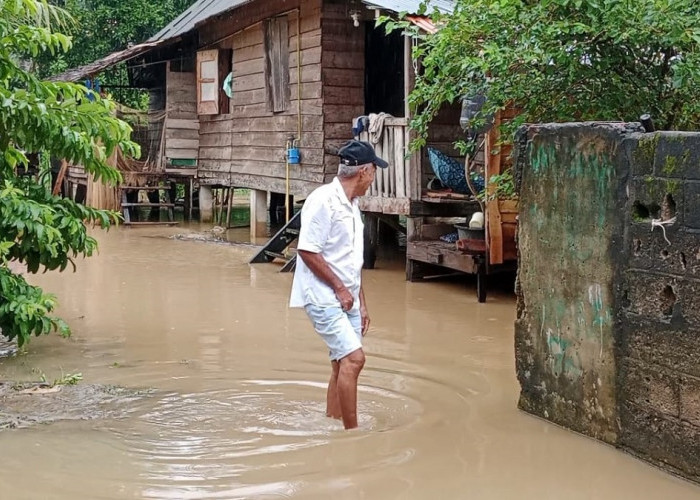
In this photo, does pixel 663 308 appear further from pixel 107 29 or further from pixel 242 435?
pixel 107 29

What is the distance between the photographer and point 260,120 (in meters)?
16.3

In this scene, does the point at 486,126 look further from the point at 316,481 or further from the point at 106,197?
the point at 106,197

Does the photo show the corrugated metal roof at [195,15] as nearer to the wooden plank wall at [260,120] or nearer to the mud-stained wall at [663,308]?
the wooden plank wall at [260,120]

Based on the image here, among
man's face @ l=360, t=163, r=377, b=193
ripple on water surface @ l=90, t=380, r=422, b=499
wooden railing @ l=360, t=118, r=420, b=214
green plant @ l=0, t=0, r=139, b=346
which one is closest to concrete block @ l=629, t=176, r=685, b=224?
man's face @ l=360, t=163, r=377, b=193

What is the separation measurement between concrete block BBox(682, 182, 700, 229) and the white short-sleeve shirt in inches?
68.6

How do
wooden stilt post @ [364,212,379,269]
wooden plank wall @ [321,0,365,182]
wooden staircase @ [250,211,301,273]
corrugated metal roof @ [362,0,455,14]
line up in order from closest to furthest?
corrugated metal roof @ [362,0,455,14], wooden stilt post @ [364,212,379,269], wooden staircase @ [250,211,301,273], wooden plank wall @ [321,0,365,182]

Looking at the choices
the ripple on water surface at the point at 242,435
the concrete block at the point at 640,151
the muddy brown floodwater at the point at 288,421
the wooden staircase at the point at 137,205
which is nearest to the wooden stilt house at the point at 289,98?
the wooden staircase at the point at 137,205

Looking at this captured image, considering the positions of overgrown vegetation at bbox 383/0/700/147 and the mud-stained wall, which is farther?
overgrown vegetation at bbox 383/0/700/147

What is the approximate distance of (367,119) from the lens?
1200 cm

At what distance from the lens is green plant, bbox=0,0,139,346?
19.6 feet

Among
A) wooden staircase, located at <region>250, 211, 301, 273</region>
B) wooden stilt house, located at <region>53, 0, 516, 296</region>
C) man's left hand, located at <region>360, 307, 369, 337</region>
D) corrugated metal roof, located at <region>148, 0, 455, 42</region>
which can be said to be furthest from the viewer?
wooden staircase, located at <region>250, 211, 301, 273</region>

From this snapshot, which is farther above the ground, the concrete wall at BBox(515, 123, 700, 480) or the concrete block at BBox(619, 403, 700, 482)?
the concrete wall at BBox(515, 123, 700, 480)

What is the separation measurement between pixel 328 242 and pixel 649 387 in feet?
5.99

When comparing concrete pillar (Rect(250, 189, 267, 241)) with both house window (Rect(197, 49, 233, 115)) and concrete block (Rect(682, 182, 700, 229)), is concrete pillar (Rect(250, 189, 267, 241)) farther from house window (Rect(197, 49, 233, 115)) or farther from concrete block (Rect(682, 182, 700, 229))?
concrete block (Rect(682, 182, 700, 229))
